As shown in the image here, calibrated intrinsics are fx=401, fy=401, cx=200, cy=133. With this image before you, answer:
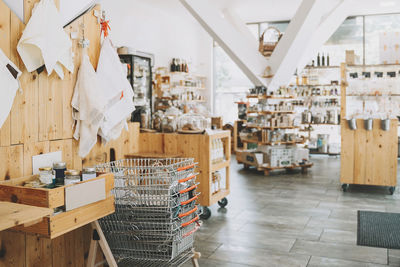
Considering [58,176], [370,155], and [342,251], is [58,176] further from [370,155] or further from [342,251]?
[370,155]

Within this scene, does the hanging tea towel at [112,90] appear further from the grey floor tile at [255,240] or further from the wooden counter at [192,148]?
the grey floor tile at [255,240]

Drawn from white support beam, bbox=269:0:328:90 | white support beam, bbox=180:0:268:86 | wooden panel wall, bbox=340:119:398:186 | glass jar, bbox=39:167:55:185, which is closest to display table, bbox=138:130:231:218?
glass jar, bbox=39:167:55:185

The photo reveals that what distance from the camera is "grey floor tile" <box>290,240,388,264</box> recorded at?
3.36 metres

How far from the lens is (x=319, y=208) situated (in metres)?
5.04

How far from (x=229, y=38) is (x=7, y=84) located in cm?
521

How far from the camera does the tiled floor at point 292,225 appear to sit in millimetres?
3385

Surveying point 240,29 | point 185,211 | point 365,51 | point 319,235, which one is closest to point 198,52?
point 240,29

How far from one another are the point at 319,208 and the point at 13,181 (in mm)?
3816

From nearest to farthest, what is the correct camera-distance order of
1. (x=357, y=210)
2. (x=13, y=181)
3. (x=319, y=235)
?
(x=13, y=181), (x=319, y=235), (x=357, y=210)

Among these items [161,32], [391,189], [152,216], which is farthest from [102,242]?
[161,32]

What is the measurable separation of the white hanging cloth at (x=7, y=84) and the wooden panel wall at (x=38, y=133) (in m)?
0.10

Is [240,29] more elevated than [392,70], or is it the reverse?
[240,29]

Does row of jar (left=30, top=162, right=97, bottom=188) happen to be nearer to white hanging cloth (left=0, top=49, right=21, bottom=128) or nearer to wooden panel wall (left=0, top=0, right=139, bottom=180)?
wooden panel wall (left=0, top=0, right=139, bottom=180)

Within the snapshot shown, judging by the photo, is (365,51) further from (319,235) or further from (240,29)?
(319,235)
